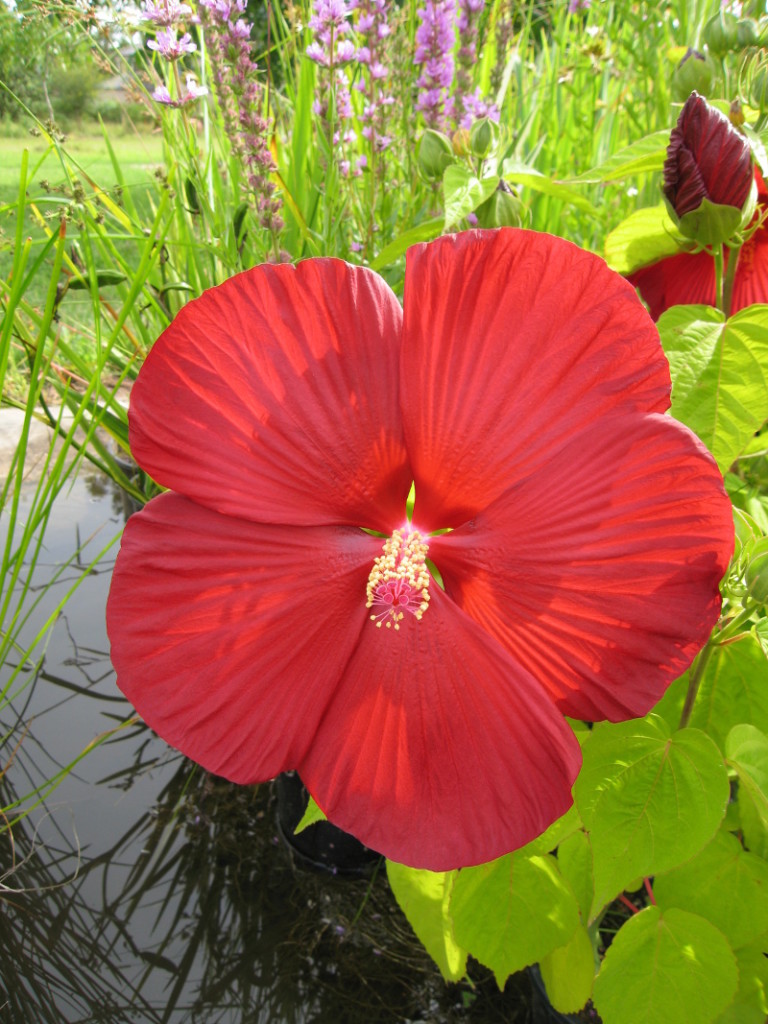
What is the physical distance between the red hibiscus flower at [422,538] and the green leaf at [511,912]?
241 mm

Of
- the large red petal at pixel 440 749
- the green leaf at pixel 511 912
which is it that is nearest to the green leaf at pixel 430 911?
the green leaf at pixel 511 912

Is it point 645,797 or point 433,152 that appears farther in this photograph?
point 433,152

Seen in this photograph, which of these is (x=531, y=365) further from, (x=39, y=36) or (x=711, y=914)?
(x=39, y=36)

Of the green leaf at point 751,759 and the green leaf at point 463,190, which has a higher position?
the green leaf at point 463,190

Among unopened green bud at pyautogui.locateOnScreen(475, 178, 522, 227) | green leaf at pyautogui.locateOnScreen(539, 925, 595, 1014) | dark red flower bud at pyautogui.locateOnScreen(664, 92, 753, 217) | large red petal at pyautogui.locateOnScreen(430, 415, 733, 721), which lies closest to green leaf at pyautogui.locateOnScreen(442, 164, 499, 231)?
unopened green bud at pyautogui.locateOnScreen(475, 178, 522, 227)

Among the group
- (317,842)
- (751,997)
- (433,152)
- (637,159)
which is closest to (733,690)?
(751,997)

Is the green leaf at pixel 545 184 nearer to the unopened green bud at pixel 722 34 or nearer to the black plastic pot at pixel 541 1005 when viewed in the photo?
the unopened green bud at pixel 722 34

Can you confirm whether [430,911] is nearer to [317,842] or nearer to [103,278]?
[317,842]

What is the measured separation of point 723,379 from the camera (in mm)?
507

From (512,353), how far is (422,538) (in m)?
0.11

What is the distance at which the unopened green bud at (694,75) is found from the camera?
65 centimetres

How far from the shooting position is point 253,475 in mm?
409

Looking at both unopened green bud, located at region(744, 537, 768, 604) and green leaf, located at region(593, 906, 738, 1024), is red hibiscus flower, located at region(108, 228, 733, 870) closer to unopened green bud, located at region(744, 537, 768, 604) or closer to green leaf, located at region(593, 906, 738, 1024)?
unopened green bud, located at region(744, 537, 768, 604)

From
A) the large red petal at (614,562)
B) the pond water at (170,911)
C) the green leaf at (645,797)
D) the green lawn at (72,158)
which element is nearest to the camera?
the large red petal at (614,562)
